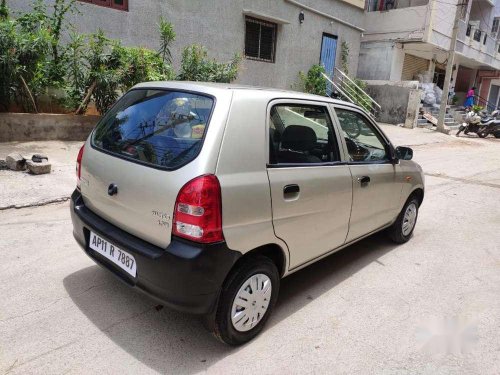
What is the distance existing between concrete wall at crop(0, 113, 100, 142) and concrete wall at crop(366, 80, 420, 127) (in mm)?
14151

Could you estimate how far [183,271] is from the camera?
2146 millimetres

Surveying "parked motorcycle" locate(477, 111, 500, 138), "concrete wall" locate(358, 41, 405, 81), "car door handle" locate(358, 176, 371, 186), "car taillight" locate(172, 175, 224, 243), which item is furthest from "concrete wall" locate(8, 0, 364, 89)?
"car taillight" locate(172, 175, 224, 243)

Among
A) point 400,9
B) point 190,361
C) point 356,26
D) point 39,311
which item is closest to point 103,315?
point 39,311

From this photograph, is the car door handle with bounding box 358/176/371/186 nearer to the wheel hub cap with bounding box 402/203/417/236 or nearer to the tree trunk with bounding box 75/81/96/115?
the wheel hub cap with bounding box 402/203/417/236

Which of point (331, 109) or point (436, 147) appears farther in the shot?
point (436, 147)

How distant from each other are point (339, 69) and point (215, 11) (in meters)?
7.37

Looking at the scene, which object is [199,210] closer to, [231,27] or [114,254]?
[114,254]

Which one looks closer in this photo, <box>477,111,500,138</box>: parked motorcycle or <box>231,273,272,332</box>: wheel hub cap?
<box>231,273,272,332</box>: wheel hub cap

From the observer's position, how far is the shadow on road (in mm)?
2404

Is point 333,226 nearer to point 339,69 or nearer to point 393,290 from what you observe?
point 393,290

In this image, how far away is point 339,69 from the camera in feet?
54.7

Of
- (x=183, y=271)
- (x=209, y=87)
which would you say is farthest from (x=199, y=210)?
(x=209, y=87)

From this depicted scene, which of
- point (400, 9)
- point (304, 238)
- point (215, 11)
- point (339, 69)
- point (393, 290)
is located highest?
point (400, 9)

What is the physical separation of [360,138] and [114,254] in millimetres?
2453
